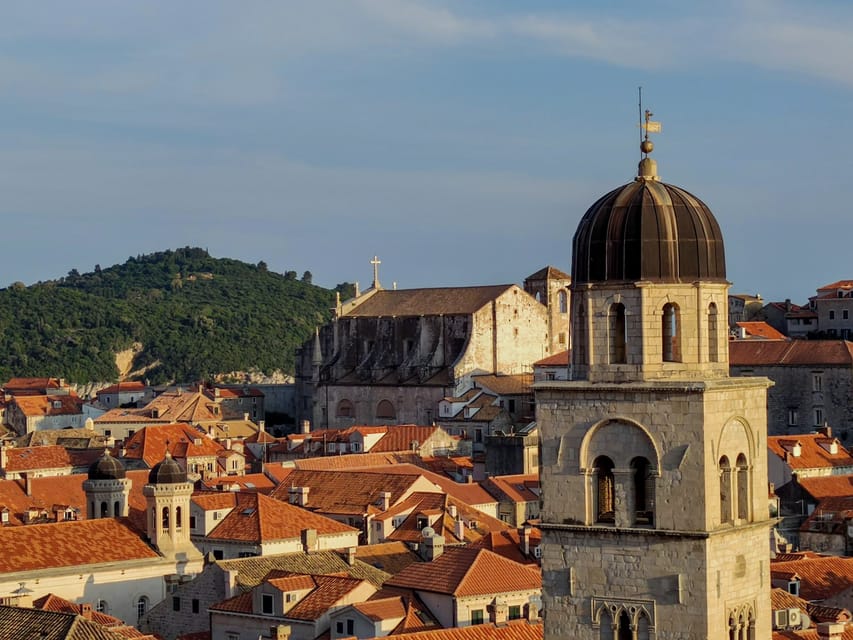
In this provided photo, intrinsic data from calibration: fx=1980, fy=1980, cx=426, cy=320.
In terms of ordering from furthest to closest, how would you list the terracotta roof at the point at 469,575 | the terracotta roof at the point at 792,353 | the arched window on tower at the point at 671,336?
the terracotta roof at the point at 792,353, the terracotta roof at the point at 469,575, the arched window on tower at the point at 671,336

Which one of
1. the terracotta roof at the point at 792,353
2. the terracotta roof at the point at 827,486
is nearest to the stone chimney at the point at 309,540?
the terracotta roof at the point at 827,486

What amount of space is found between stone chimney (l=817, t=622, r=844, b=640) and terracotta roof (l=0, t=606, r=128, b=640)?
1273 cm

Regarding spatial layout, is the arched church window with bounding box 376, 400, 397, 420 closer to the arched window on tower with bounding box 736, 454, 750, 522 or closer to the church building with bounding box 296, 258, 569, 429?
the church building with bounding box 296, 258, 569, 429

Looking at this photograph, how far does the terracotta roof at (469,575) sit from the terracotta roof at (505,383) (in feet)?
185

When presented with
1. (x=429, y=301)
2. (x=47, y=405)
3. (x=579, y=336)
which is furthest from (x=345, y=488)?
(x=47, y=405)

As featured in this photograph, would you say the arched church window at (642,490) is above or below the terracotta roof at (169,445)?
above

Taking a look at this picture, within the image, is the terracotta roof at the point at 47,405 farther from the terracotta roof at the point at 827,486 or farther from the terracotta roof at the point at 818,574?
the terracotta roof at the point at 818,574

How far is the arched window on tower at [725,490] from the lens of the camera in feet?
73.5

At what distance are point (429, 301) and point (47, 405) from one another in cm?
3040

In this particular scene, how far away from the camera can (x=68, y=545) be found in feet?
191

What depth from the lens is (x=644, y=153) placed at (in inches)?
934

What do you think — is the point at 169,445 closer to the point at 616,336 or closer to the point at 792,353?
the point at 792,353

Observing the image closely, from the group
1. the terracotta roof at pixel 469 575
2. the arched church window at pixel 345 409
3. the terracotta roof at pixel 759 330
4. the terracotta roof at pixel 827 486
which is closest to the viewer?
the terracotta roof at pixel 469 575

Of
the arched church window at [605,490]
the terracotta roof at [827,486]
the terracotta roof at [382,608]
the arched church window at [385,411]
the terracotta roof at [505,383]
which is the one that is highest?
the terracotta roof at [505,383]
